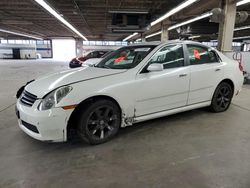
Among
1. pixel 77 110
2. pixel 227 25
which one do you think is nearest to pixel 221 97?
pixel 77 110

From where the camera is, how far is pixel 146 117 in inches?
111

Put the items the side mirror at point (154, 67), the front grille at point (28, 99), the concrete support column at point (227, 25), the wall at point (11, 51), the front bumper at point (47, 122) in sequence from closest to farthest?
the front bumper at point (47, 122)
the front grille at point (28, 99)
the side mirror at point (154, 67)
the concrete support column at point (227, 25)
the wall at point (11, 51)

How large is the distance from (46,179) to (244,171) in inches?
76.2

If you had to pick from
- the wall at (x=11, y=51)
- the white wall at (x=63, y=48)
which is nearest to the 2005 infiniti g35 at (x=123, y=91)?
the wall at (x=11, y=51)

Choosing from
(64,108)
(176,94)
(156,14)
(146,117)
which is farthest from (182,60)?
(156,14)

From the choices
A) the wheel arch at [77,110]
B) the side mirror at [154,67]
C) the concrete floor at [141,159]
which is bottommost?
the concrete floor at [141,159]

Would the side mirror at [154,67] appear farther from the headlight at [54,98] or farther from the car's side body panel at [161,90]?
the headlight at [54,98]

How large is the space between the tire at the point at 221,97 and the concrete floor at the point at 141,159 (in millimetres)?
525

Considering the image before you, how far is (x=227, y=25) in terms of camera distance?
22.5ft

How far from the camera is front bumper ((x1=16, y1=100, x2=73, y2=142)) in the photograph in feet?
7.04

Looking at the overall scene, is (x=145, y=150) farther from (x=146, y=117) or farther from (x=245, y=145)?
(x=245, y=145)

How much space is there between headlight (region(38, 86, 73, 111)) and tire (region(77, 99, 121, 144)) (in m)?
0.29

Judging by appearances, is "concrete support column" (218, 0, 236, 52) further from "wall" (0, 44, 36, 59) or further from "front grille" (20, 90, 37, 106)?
"wall" (0, 44, 36, 59)

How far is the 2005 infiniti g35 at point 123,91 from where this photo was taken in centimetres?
223
